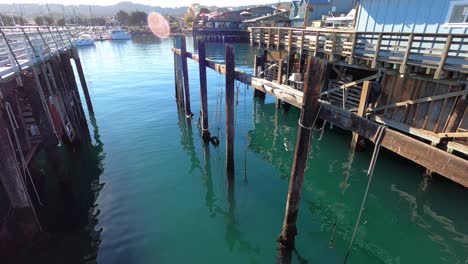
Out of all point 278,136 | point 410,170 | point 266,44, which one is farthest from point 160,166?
point 266,44

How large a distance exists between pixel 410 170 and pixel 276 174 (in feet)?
20.0

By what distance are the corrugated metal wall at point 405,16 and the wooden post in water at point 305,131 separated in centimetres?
1083

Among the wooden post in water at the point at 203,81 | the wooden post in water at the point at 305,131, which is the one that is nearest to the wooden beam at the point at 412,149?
the wooden post in water at the point at 305,131

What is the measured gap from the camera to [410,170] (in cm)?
1146

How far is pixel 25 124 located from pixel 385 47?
17101mm

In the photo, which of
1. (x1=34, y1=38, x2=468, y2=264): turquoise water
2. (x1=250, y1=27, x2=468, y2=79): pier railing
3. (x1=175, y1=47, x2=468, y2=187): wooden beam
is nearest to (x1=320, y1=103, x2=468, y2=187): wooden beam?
(x1=175, y1=47, x2=468, y2=187): wooden beam

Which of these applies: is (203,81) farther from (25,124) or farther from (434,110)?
(434,110)

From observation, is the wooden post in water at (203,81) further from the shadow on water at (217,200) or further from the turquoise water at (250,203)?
the turquoise water at (250,203)

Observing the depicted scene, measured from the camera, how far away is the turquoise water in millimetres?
7570

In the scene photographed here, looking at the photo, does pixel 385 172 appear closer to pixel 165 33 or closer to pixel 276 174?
pixel 276 174

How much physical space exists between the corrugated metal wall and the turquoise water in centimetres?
628

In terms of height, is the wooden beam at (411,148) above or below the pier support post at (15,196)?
above

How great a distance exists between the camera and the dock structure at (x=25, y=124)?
633cm

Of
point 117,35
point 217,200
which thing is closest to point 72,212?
point 217,200
